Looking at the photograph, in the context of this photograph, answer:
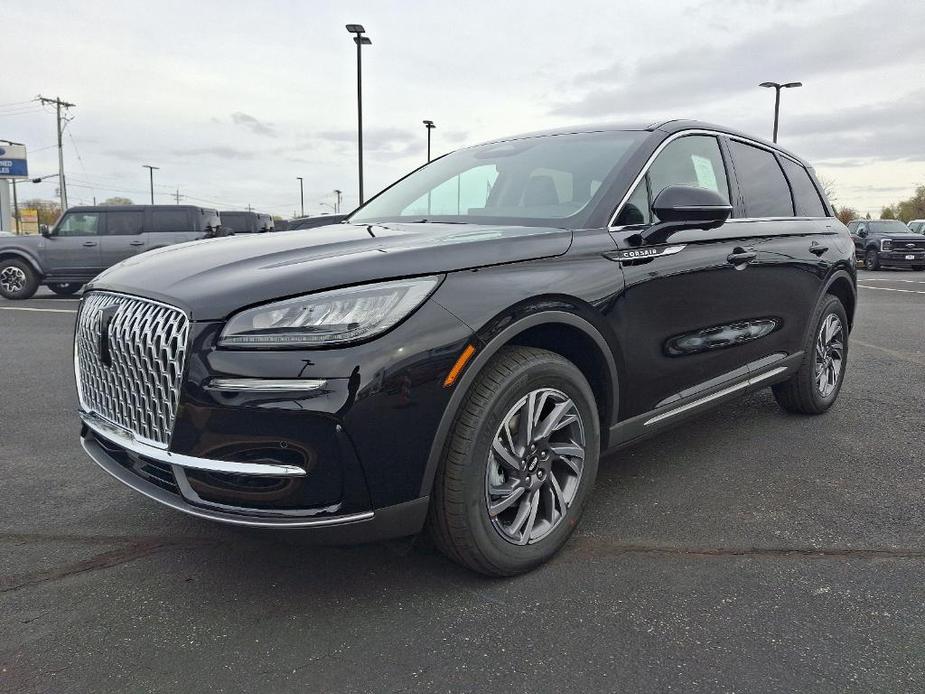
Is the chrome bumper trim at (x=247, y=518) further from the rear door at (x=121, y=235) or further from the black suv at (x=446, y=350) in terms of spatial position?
the rear door at (x=121, y=235)

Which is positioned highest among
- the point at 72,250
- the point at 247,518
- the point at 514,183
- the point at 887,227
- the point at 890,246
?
the point at 887,227

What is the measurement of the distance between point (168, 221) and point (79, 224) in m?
1.70

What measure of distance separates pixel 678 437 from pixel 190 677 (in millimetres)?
3065

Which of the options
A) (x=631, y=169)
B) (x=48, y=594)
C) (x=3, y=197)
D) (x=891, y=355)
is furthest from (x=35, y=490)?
(x=3, y=197)

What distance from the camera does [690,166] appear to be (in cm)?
353

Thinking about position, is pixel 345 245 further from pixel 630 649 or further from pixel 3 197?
pixel 3 197

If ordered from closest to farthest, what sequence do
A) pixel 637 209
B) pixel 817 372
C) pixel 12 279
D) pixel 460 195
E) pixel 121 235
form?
pixel 637 209
pixel 460 195
pixel 817 372
pixel 12 279
pixel 121 235

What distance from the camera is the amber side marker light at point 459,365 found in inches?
86.0

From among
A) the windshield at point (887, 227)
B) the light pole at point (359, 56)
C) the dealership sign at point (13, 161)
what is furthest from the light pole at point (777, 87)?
the dealership sign at point (13, 161)

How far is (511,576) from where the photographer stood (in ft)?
8.29

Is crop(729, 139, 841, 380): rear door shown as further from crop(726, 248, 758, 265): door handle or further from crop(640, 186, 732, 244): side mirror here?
crop(640, 186, 732, 244): side mirror

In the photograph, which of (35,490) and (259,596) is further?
(35,490)

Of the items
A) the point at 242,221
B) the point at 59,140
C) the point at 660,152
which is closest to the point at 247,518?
the point at 660,152

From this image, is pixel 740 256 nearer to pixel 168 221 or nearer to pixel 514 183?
pixel 514 183
